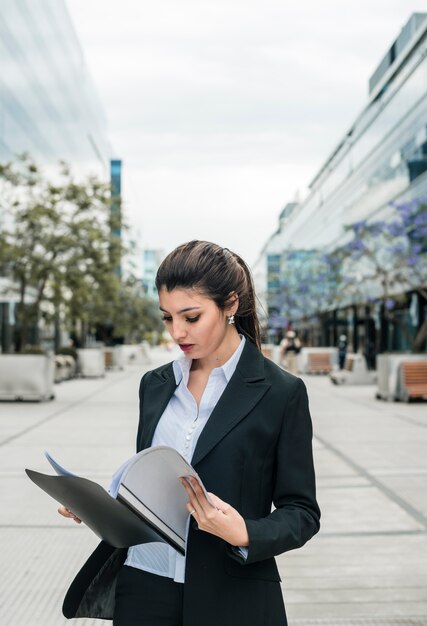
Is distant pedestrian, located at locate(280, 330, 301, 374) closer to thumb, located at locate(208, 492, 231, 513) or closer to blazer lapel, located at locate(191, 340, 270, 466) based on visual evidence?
blazer lapel, located at locate(191, 340, 270, 466)

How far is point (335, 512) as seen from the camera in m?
7.72

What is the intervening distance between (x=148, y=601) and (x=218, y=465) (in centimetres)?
35

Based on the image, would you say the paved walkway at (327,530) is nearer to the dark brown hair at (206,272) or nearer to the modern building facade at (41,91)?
the dark brown hair at (206,272)

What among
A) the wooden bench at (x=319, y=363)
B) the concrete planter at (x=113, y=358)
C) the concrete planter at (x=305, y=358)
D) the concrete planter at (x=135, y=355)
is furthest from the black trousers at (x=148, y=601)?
the concrete planter at (x=135, y=355)

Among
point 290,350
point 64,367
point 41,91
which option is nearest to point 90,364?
point 64,367

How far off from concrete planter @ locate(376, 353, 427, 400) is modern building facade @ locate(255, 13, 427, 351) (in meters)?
5.46

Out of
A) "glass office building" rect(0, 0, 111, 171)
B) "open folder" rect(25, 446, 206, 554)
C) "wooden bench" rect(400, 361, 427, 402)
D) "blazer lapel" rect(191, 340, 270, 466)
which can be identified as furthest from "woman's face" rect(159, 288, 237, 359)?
"glass office building" rect(0, 0, 111, 171)

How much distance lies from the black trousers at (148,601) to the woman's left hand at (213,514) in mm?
284

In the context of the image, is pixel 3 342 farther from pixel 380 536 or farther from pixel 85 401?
pixel 380 536

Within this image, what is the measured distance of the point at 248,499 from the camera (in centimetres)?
215

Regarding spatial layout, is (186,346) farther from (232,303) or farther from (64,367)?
(64,367)

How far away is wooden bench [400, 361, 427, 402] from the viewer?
Result: 21.2 metres

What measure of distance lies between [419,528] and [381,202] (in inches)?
1538

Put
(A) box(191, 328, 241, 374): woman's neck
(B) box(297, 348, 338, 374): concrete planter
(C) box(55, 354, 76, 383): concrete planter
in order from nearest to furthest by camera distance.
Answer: (A) box(191, 328, 241, 374): woman's neck, (C) box(55, 354, 76, 383): concrete planter, (B) box(297, 348, 338, 374): concrete planter
